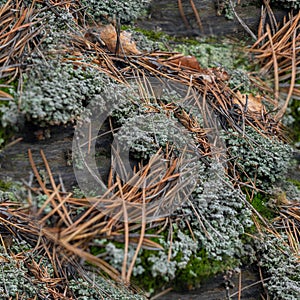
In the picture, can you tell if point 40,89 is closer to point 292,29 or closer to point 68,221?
point 68,221

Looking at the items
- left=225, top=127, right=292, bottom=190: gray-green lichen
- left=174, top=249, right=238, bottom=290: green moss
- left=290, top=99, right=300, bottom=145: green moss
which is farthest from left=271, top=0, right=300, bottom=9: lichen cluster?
left=174, top=249, right=238, bottom=290: green moss

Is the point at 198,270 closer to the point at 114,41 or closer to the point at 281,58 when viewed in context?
the point at 114,41

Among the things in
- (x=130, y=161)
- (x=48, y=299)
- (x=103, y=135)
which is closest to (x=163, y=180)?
(x=130, y=161)

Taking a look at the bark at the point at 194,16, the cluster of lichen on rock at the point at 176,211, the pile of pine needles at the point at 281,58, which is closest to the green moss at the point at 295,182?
the cluster of lichen on rock at the point at 176,211

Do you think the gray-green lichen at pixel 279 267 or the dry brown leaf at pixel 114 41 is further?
the dry brown leaf at pixel 114 41

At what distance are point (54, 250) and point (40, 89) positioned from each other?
0.88 m

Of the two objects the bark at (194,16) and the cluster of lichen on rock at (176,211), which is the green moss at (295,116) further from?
the bark at (194,16)

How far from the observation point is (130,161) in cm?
243

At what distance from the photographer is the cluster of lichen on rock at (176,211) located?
2.14 meters

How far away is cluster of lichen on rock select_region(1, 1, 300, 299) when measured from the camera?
2.14 metres

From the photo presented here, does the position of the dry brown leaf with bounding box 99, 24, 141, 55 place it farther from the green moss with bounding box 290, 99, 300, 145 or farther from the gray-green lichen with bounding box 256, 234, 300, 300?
the gray-green lichen with bounding box 256, 234, 300, 300

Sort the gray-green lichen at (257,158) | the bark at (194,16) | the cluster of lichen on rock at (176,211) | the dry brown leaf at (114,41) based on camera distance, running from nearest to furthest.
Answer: the cluster of lichen on rock at (176,211) < the gray-green lichen at (257,158) < the dry brown leaf at (114,41) < the bark at (194,16)

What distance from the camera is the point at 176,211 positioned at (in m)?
2.29

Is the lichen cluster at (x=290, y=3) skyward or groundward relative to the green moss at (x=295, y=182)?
skyward
